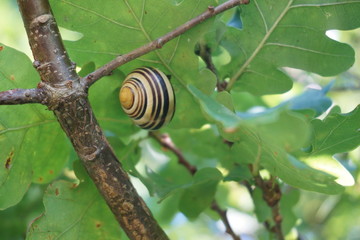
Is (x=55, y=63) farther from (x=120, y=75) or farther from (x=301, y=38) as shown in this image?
(x=301, y=38)

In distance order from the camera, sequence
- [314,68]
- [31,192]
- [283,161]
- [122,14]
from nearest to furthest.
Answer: [283,161], [122,14], [314,68], [31,192]

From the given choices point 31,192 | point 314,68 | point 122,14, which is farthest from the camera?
point 31,192

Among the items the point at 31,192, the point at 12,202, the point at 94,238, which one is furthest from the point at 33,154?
the point at 31,192

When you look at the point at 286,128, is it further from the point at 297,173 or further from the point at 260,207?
the point at 260,207

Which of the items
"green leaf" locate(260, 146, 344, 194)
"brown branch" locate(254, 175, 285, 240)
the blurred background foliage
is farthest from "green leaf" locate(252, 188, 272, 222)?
"green leaf" locate(260, 146, 344, 194)

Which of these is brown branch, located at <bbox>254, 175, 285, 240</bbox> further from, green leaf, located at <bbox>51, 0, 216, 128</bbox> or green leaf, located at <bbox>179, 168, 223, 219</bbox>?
green leaf, located at <bbox>51, 0, 216, 128</bbox>

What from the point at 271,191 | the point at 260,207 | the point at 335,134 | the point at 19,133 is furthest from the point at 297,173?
the point at 19,133

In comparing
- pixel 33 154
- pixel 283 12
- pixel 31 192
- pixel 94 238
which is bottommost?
pixel 31 192
